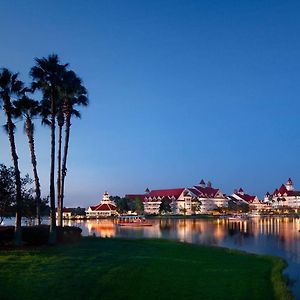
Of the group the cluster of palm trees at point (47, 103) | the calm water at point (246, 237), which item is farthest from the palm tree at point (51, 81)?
the calm water at point (246, 237)

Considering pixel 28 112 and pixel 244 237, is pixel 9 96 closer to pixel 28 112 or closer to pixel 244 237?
pixel 28 112

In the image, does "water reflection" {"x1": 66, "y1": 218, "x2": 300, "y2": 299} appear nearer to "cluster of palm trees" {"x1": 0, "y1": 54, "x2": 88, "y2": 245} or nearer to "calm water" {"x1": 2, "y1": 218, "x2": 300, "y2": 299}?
"calm water" {"x1": 2, "y1": 218, "x2": 300, "y2": 299}

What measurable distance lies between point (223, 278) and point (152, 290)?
5.28 metres

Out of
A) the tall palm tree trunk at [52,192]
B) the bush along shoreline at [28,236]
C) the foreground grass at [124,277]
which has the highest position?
the tall palm tree trunk at [52,192]

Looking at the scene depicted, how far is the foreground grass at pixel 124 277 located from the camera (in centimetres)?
1820

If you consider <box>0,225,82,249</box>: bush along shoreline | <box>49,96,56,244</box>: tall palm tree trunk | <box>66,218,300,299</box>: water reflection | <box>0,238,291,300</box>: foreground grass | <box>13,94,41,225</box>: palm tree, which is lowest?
<box>66,218,300,299</box>: water reflection

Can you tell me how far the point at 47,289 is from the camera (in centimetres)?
1805

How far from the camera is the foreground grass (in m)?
18.2

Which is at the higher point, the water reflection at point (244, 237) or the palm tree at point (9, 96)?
the palm tree at point (9, 96)

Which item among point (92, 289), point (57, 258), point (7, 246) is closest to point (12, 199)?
point (7, 246)

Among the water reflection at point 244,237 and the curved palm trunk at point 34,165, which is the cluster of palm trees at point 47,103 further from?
the water reflection at point 244,237

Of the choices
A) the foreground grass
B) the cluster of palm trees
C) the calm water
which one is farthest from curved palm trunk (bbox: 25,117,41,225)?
the foreground grass

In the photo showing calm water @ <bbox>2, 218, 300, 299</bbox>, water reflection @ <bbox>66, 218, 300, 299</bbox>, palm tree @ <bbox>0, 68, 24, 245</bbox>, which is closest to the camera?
palm tree @ <bbox>0, 68, 24, 245</bbox>

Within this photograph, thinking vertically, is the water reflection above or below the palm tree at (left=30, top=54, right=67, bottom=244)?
below
